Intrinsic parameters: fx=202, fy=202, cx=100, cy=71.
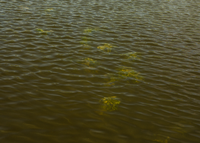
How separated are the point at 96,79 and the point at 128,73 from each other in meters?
1.70

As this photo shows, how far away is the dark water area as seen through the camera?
6598 millimetres

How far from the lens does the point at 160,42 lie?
45.6ft

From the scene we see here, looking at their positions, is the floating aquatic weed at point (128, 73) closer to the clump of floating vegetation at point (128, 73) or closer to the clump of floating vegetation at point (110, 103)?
the clump of floating vegetation at point (128, 73)

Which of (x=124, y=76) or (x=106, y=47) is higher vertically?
(x=106, y=47)

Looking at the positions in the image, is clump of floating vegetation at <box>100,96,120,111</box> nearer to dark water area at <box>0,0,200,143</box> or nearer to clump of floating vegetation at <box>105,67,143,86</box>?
dark water area at <box>0,0,200,143</box>

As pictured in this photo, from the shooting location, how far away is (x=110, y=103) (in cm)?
779

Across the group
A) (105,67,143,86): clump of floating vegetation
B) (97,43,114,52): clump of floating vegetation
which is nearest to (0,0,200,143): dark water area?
(105,67,143,86): clump of floating vegetation

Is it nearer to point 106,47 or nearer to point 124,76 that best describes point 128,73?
point 124,76

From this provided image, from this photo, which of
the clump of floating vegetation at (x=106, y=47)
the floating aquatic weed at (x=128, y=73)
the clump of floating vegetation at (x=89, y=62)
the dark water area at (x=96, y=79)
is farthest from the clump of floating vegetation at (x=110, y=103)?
the clump of floating vegetation at (x=106, y=47)

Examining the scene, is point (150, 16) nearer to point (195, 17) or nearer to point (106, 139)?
point (195, 17)

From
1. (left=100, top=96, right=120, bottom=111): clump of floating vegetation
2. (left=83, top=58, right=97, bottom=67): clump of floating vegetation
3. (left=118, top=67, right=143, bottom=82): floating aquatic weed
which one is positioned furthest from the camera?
(left=83, top=58, right=97, bottom=67): clump of floating vegetation

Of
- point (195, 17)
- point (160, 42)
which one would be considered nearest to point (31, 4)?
point (160, 42)

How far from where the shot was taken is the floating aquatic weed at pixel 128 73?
9.66 m

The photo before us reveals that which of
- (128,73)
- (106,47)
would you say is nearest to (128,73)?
(128,73)
